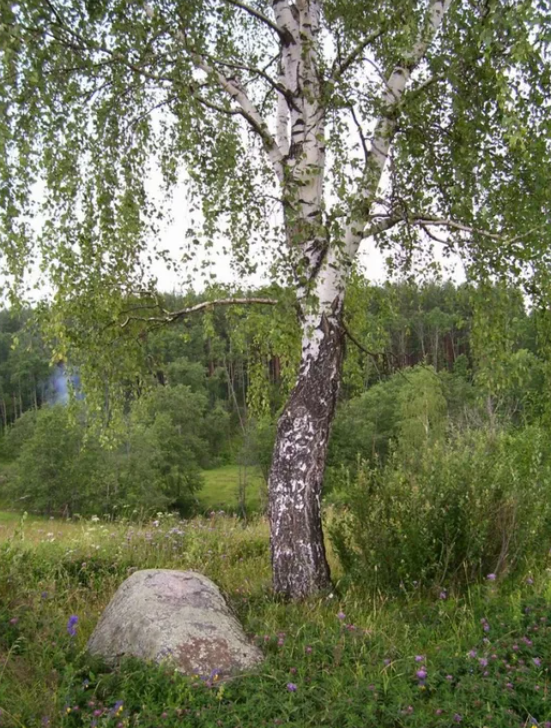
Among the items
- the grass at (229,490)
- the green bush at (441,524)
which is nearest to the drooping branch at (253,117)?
the green bush at (441,524)

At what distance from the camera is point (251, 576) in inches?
238

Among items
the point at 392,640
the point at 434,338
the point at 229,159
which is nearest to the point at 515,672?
the point at 392,640

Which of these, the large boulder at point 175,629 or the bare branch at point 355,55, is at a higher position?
the bare branch at point 355,55

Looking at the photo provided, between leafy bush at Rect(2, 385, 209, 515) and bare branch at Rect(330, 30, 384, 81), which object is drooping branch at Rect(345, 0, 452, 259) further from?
leafy bush at Rect(2, 385, 209, 515)

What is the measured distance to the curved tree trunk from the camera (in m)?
5.13

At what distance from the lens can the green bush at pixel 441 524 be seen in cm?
512

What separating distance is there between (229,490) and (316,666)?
49087 mm

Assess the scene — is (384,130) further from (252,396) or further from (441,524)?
(252,396)

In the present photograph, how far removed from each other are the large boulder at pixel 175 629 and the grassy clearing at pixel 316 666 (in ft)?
0.50

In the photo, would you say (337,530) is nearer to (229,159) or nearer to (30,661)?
(30,661)

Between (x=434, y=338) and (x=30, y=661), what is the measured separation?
59.7 m

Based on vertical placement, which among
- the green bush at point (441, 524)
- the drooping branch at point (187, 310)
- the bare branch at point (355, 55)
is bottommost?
the green bush at point (441, 524)

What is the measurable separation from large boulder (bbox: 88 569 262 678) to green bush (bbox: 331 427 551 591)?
1.49 meters

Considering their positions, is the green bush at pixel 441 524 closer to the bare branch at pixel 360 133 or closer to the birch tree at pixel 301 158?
the birch tree at pixel 301 158
